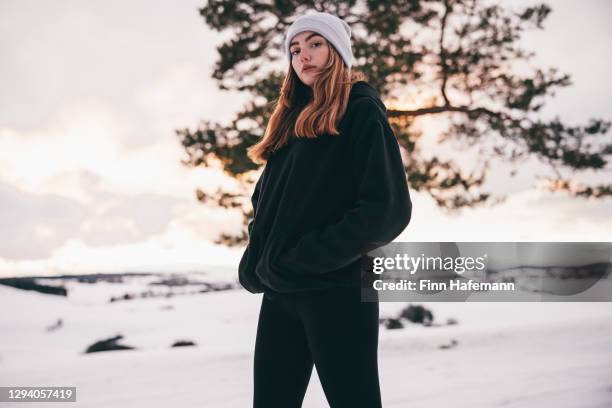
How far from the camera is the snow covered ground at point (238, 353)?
3.22 metres

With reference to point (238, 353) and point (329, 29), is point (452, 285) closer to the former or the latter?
point (238, 353)

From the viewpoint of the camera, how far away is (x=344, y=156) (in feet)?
4.37

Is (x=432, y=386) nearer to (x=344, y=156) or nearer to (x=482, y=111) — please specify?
(x=344, y=156)

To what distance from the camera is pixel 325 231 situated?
124cm

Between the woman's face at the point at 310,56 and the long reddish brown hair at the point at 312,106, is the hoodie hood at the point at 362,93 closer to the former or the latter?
the long reddish brown hair at the point at 312,106

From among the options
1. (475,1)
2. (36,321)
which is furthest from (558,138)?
(36,321)

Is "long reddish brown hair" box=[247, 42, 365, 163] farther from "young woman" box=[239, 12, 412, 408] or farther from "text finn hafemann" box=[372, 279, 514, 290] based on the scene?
"text finn hafemann" box=[372, 279, 514, 290]

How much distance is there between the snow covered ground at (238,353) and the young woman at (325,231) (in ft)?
6.14

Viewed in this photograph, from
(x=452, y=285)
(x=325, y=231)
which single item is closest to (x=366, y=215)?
(x=325, y=231)

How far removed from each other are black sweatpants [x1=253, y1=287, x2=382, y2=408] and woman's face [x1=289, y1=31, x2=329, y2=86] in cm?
60

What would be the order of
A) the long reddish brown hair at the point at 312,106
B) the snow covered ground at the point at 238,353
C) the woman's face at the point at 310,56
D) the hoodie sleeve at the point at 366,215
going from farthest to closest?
the snow covered ground at the point at 238,353
the woman's face at the point at 310,56
the long reddish brown hair at the point at 312,106
the hoodie sleeve at the point at 366,215

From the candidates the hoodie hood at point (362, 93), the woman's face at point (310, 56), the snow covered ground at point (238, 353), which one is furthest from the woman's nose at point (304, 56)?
the snow covered ground at point (238, 353)

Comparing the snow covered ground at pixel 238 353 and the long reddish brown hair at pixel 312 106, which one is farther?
the snow covered ground at pixel 238 353

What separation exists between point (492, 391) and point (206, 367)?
2.08 meters
